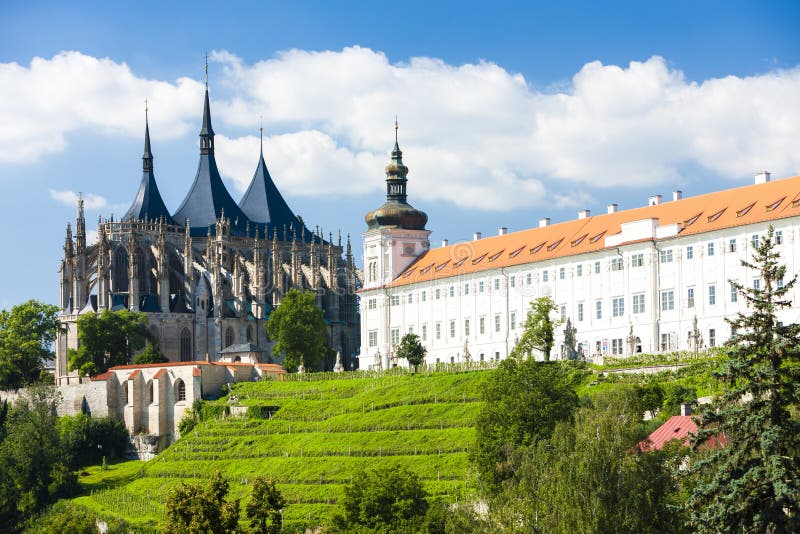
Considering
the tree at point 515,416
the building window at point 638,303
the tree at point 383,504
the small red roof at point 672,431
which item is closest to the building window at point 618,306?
the building window at point 638,303

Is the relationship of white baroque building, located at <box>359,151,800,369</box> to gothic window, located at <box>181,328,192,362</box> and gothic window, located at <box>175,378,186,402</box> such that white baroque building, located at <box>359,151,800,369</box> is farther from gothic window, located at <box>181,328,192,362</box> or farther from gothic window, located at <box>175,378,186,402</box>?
gothic window, located at <box>181,328,192,362</box>

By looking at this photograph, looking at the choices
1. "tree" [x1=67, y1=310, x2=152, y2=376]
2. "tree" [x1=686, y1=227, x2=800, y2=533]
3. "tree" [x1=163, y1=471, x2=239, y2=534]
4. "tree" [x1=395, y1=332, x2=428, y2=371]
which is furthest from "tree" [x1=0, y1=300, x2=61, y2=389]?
"tree" [x1=686, y1=227, x2=800, y2=533]

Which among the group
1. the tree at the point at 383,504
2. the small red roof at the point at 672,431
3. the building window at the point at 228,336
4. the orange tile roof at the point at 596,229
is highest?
the orange tile roof at the point at 596,229

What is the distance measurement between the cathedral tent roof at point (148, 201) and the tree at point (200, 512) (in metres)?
68.0

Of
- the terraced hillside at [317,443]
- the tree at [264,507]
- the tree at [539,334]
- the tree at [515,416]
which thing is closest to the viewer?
the tree at [264,507]

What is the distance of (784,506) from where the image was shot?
3152 centimetres

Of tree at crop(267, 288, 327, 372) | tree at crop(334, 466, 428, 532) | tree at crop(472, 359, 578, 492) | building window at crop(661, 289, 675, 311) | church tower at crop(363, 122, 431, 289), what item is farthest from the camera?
church tower at crop(363, 122, 431, 289)

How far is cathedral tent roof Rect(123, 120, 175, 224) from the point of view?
11825 cm

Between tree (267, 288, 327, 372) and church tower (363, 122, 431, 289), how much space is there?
186 inches

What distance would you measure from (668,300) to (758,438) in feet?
136

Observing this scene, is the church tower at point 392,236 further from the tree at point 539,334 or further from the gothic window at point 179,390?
the tree at point 539,334

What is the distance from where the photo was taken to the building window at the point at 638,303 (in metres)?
74.4

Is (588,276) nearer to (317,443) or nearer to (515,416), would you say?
(317,443)

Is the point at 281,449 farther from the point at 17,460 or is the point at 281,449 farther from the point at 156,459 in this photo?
the point at 17,460
